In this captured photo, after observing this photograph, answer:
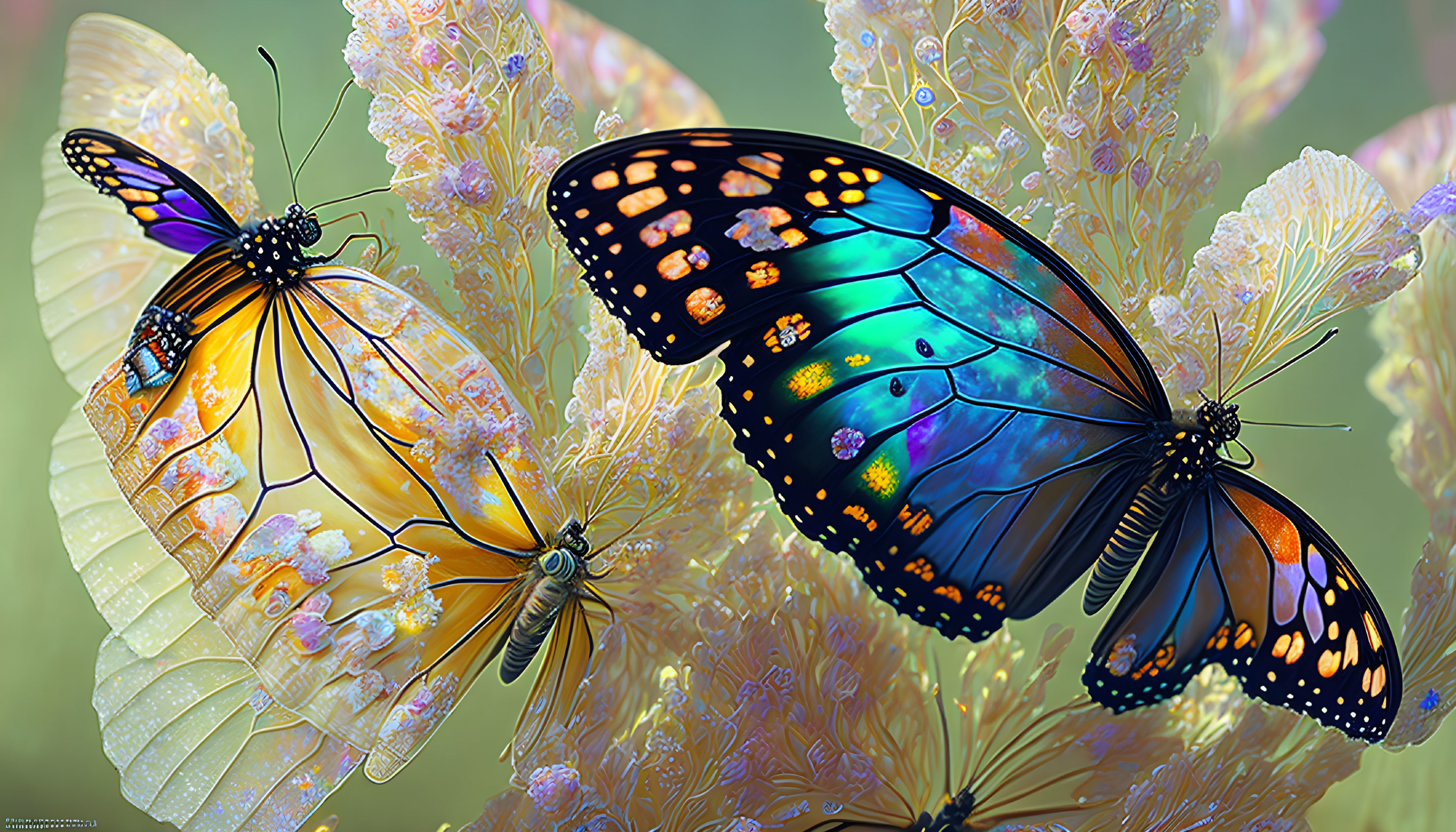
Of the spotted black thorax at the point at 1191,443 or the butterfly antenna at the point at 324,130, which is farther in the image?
the butterfly antenna at the point at 324,130

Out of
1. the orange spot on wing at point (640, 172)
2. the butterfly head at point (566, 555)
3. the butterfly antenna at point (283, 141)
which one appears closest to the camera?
the orange spot on wing at point (640, 172)

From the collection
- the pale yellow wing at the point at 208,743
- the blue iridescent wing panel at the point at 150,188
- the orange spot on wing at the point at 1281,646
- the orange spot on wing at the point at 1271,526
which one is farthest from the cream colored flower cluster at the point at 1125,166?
the pale yellow wing at the point at 208,743

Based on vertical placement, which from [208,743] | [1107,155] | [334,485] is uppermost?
[1107,155]

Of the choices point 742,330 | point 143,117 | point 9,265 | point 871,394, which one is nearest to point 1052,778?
point 871,394

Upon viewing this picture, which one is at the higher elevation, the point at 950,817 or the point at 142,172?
the point at 142,172

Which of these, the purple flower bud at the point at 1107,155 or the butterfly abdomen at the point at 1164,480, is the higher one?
the purple flower bud at the point at 1107,155

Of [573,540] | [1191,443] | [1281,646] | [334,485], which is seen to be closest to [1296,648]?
[1281,646]

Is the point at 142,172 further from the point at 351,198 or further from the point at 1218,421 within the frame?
the point at 1218,421

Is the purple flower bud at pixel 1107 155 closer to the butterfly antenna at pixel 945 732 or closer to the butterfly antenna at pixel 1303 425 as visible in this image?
the butterfly antenna at pixel 1303 425
